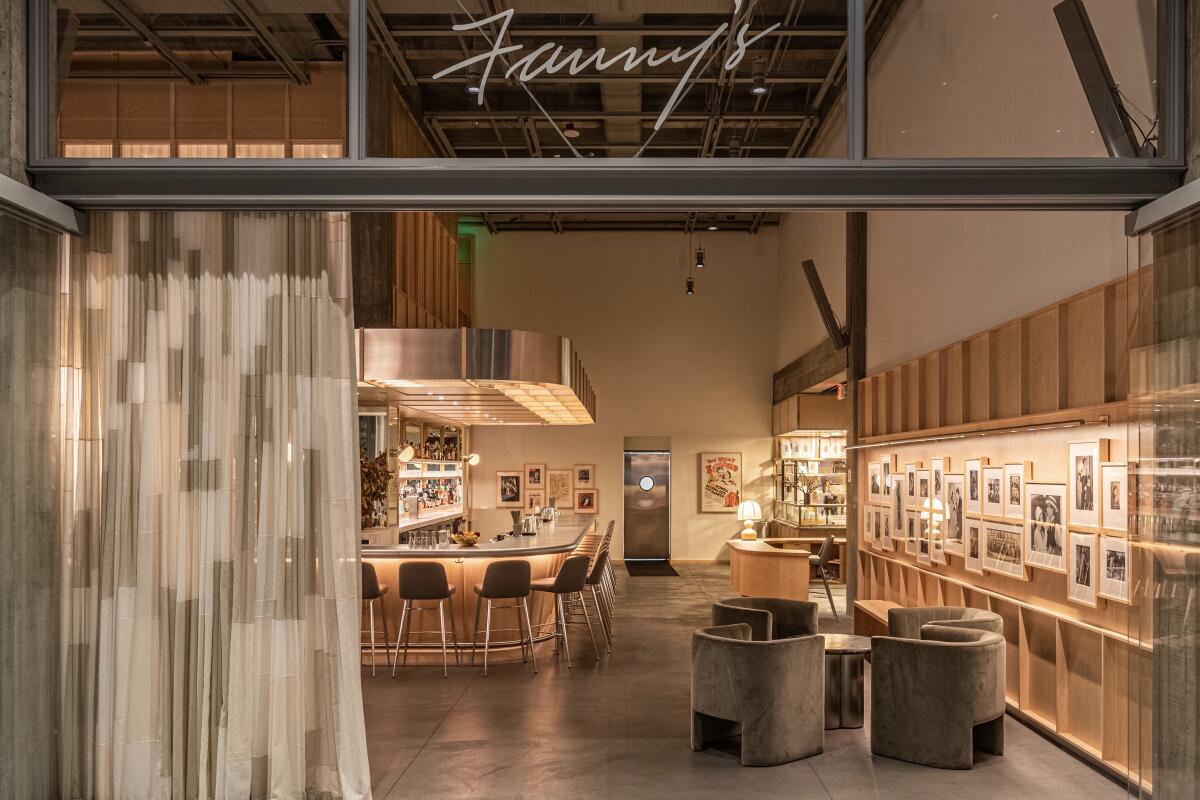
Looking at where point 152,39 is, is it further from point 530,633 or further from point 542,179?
point 530,633

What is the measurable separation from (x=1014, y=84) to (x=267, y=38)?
3267mm

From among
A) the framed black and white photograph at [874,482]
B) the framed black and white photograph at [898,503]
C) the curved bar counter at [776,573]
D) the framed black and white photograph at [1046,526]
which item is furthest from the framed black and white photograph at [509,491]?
the framed black and white photograph at [1046,526]

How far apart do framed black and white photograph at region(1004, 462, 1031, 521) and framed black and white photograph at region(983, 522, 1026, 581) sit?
0.33 feet

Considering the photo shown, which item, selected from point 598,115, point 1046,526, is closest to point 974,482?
point 1046,526

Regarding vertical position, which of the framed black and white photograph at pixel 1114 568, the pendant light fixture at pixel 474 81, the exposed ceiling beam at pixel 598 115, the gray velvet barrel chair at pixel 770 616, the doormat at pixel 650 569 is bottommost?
the doormat at pixel 650 569

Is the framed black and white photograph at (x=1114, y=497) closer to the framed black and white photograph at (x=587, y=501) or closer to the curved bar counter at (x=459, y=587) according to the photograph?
the curved bar counter at (x=459, y=587)

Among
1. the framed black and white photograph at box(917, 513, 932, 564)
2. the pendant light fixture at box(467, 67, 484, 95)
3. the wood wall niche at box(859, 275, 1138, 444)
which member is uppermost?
the pendant light fixture at box(467, 67, 484, 95)

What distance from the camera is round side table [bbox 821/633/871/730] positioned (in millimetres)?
6039

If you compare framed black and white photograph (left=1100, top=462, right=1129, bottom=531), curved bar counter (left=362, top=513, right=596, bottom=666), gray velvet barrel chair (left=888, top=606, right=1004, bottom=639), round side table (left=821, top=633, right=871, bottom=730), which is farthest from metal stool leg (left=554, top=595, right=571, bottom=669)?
framed black and white photograph (left=1100, top=462, right=1129, bottom=531)

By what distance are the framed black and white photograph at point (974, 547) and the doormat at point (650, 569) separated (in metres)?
8.15

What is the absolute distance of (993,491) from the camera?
6.81 m

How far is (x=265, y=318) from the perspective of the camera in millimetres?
4074

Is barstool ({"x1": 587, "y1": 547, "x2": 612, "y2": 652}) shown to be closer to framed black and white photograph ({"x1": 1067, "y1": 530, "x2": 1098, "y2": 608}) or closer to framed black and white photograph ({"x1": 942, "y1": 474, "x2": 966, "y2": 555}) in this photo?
framed black and white photograph ({"x1": 942, "y1": 474, "x2": 966, "y2": 555})

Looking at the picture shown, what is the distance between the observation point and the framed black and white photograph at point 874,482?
9.77 m
